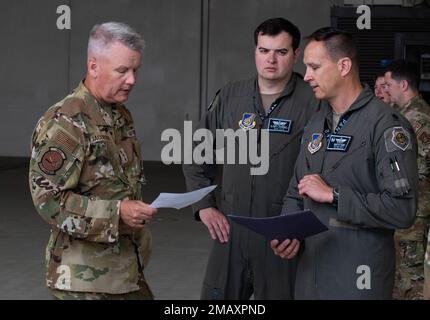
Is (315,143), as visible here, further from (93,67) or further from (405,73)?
(405,73)

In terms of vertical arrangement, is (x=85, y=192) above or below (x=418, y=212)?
above

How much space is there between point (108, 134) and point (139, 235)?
419mm

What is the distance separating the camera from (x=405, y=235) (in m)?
5.42

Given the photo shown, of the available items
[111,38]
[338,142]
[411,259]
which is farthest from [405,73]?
[111,38]

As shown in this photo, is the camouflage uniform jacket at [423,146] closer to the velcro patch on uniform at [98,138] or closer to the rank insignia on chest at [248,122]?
the rank insignia on chest at [248,122]

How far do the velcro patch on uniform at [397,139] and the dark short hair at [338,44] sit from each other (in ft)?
1.12

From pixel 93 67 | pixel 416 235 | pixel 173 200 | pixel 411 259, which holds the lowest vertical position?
pixel 411 259

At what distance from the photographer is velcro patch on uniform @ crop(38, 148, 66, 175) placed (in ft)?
10.1

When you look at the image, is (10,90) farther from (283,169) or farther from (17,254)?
(283,169)

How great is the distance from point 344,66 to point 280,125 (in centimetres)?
72

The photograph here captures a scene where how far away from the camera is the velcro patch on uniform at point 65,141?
3.09 m

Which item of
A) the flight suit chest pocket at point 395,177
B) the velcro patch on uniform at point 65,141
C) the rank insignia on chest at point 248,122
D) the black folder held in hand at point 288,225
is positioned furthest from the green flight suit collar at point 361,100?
the velcro patch on uniform at point 65,141

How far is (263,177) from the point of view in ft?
13.6

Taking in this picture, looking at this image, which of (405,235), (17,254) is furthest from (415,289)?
(17,254)
